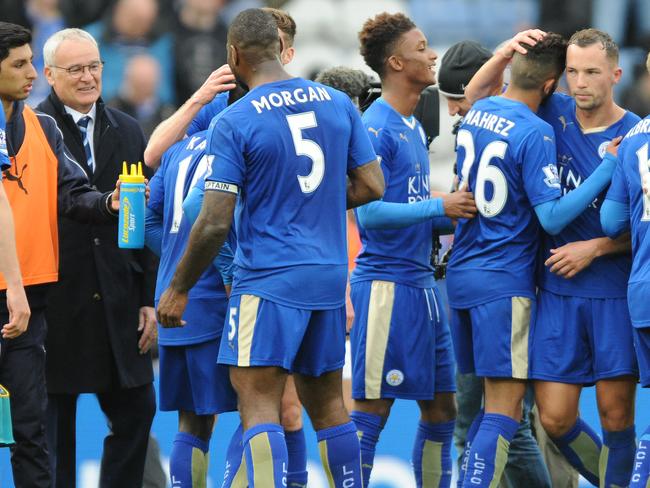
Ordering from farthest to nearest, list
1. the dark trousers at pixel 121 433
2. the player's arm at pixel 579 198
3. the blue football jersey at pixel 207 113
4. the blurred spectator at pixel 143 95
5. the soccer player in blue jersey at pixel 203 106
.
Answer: the blurred spectator at pixel 143 95 → the dark trousers at pixel 121 433 → the blue football jersey at pixel 207 113 → the soccer player in blue jersey at pixel 203 106 → the player's arm at pixel 579 198

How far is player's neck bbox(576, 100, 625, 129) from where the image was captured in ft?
20.4

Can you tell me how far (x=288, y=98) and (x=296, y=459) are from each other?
6.00 ft

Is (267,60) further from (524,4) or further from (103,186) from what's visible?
(524,4)

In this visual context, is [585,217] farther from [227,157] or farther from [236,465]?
[236,465]

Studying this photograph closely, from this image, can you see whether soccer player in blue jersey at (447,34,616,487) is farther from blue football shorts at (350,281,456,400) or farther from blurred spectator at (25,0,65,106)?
blurred spectator at (25,0,65,106)

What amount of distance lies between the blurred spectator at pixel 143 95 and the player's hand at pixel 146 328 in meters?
4.35

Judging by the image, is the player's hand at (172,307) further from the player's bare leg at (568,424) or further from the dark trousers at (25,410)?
the player's bare leg at (568,424)

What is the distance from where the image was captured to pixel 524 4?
38.2ft

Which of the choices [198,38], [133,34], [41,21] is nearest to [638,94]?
[198,38]

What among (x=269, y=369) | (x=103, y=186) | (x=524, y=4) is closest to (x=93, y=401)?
(x=103, y=186)

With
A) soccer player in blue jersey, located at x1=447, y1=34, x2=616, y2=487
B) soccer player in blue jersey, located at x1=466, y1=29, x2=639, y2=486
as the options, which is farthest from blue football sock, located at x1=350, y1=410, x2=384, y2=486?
soccer player in blue jersey, located at x1=466, y1=29, x2=639, y2=486

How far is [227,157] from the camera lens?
5.51 m

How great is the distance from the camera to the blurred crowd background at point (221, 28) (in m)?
11.5

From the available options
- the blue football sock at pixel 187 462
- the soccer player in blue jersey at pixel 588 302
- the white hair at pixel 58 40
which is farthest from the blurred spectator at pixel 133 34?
the soccer player in blue jersey at pixel 588 302
